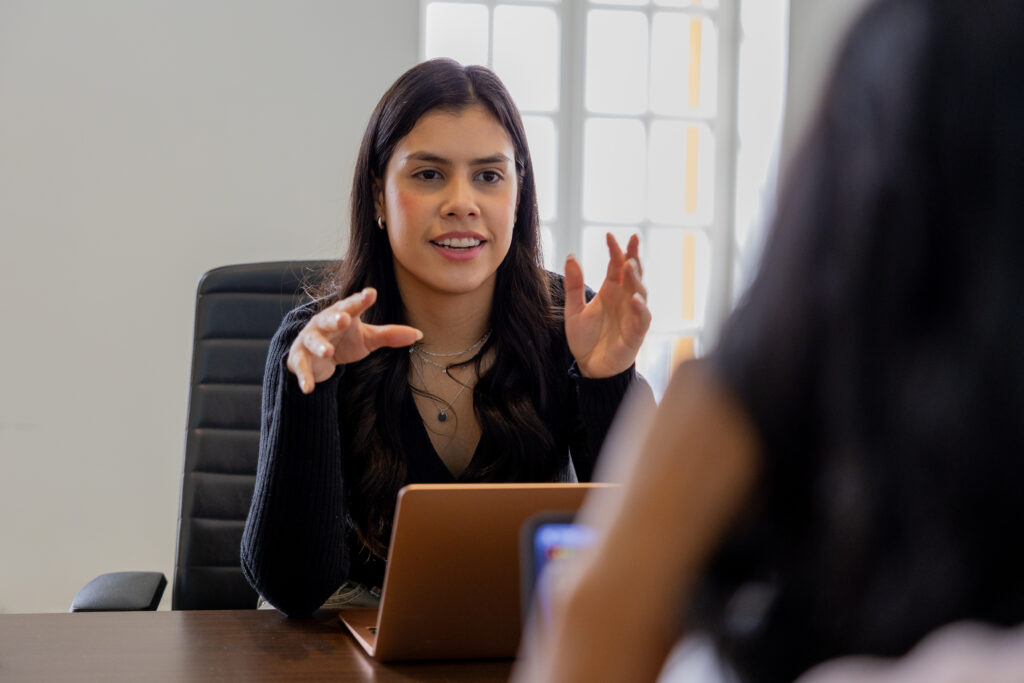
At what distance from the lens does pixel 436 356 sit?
1649 millimetres

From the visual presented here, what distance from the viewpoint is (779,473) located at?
1.09 feet

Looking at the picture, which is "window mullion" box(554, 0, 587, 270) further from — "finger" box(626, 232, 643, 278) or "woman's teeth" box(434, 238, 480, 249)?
"finger" box(626, 232, 643, 278)

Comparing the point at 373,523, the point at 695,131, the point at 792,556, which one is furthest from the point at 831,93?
the point at 695,131

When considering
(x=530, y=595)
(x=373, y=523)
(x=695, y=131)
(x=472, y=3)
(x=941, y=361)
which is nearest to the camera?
(x=941, y=361)

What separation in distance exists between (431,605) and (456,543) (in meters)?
0.09

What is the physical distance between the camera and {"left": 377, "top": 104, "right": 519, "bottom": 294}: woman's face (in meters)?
1.56

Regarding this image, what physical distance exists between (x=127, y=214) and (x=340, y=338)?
6.60 ft

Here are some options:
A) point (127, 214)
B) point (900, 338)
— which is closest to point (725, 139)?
point (127, 214)

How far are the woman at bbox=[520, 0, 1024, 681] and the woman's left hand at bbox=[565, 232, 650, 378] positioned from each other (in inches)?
38.7

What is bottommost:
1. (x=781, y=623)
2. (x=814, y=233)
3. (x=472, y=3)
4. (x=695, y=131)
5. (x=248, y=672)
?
(x=248, y=672)

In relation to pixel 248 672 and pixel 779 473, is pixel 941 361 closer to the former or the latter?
pixel 779 473

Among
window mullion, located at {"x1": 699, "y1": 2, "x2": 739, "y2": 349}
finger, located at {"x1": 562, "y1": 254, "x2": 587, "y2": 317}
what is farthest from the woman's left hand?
window mullion, located at {"x1": 699, "y1": 2, "x2": 739, "y2": 349}

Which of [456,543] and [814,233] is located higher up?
[814,233]

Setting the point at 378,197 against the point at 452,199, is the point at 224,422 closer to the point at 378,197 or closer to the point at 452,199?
the point at 378,197
